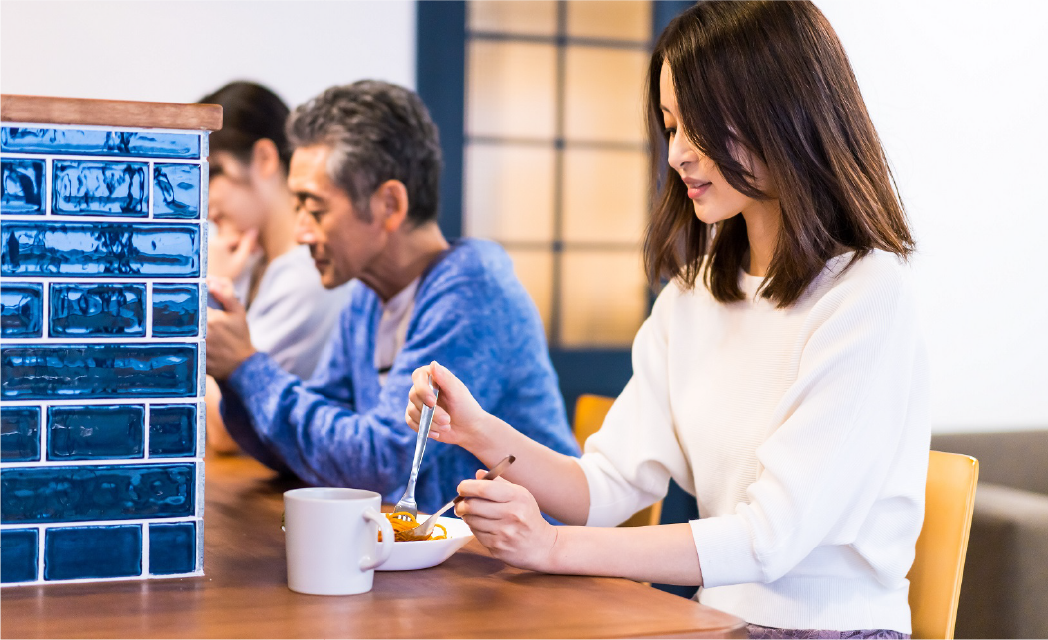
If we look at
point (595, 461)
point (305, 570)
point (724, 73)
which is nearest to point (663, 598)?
point (305, 570)

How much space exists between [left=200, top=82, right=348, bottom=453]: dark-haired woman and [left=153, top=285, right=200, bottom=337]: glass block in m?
1.38

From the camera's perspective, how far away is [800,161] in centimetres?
114

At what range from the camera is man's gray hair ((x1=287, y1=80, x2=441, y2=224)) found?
71.8 inches

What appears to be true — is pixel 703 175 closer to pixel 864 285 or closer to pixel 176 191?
pixel 864 285

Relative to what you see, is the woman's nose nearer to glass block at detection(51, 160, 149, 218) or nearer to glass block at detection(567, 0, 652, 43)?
glass block at detection(51, 160, 149, 218)

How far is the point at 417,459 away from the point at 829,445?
0.43 m

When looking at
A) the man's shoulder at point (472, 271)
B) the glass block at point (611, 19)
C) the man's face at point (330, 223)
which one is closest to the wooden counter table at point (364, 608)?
the man's shoulder at point (472, 271)

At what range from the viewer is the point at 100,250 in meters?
0.86

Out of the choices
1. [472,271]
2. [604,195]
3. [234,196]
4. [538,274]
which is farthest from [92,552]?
[604,195]

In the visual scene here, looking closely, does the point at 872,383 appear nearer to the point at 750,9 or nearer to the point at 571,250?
the point at 750,9

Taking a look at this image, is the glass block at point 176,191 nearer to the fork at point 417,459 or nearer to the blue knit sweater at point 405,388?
the fork at point 417,459

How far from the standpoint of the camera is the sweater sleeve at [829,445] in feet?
3.35

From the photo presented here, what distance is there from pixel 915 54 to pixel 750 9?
200 centimetres

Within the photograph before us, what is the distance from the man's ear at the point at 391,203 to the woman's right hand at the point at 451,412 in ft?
2.28
